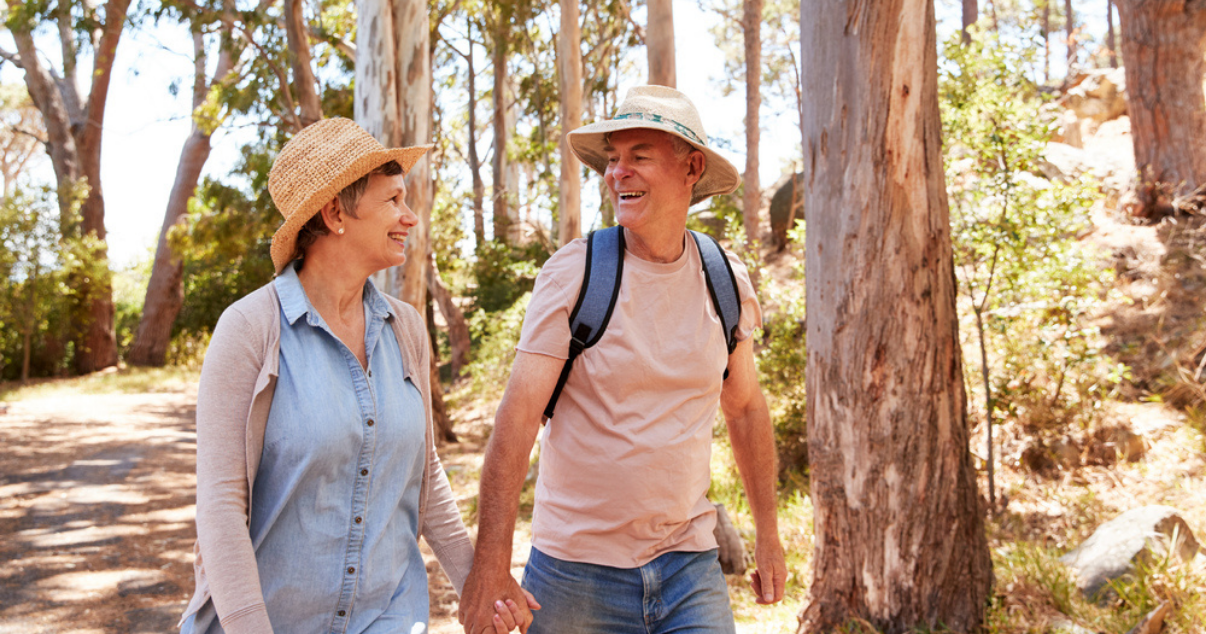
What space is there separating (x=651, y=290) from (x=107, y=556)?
6318mm

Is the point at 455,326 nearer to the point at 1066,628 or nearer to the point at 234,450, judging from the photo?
the point at 1066,628

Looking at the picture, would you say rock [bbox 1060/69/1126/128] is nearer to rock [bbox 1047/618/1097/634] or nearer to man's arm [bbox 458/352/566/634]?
rock [bbox 1047/618/1097/634]

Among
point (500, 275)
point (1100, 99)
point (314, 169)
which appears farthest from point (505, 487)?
point (1100, 99)

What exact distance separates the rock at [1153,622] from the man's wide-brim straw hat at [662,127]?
120 inches

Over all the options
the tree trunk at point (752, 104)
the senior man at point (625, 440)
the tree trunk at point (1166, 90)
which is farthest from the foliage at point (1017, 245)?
the tree trunk at point (752, 104)

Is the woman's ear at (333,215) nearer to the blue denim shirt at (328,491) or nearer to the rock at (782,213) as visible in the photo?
the blue denim shirt at (328,491)

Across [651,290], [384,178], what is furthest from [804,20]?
[384,178]

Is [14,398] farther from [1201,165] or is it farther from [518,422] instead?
[1201,165]

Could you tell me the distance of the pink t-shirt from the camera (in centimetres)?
229

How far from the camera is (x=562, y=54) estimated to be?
11.5 metres

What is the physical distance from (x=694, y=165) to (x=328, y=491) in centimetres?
142

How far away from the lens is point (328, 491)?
1.94 m

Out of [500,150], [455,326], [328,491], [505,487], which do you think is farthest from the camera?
[500,150]

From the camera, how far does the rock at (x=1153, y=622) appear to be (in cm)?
408
